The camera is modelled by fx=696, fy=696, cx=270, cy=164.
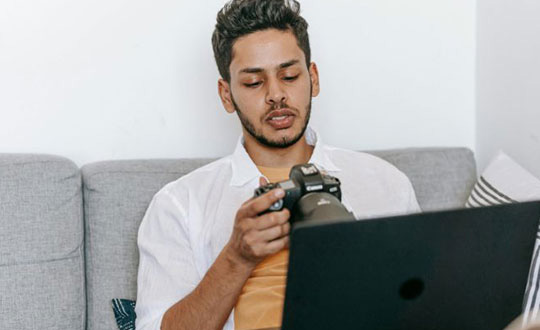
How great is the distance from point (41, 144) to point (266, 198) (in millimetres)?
893

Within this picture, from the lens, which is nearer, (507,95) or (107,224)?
(107,224)

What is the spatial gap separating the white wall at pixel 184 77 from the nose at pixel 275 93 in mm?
395

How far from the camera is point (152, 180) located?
5.00ft

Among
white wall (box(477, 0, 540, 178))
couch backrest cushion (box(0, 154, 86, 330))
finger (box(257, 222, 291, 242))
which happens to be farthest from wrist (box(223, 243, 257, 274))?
white wall (box(477, 0, 540, 178))

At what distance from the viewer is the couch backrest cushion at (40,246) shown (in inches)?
55.5

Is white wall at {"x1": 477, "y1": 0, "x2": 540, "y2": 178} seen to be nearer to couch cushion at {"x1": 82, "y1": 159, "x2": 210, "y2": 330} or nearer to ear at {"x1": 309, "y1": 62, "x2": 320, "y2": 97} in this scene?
ear at {"x1": 309, "y1": 62, "x2": 320, "y2": 97}

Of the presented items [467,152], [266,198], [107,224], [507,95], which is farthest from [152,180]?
[507,95]

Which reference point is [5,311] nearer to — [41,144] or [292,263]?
[41,144]

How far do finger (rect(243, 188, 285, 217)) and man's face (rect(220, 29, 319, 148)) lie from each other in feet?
1.44

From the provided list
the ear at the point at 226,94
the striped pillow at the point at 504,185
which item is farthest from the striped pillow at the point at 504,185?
the ear at the point at 226,94

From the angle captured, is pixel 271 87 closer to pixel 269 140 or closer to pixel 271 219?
pixel 269 140

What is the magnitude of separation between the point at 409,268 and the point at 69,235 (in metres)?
0.89

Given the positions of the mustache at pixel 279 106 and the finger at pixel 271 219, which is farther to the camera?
the mustache at pixel 279 106

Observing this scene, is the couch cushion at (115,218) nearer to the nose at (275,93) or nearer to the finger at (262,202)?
the nose at (275,93)
